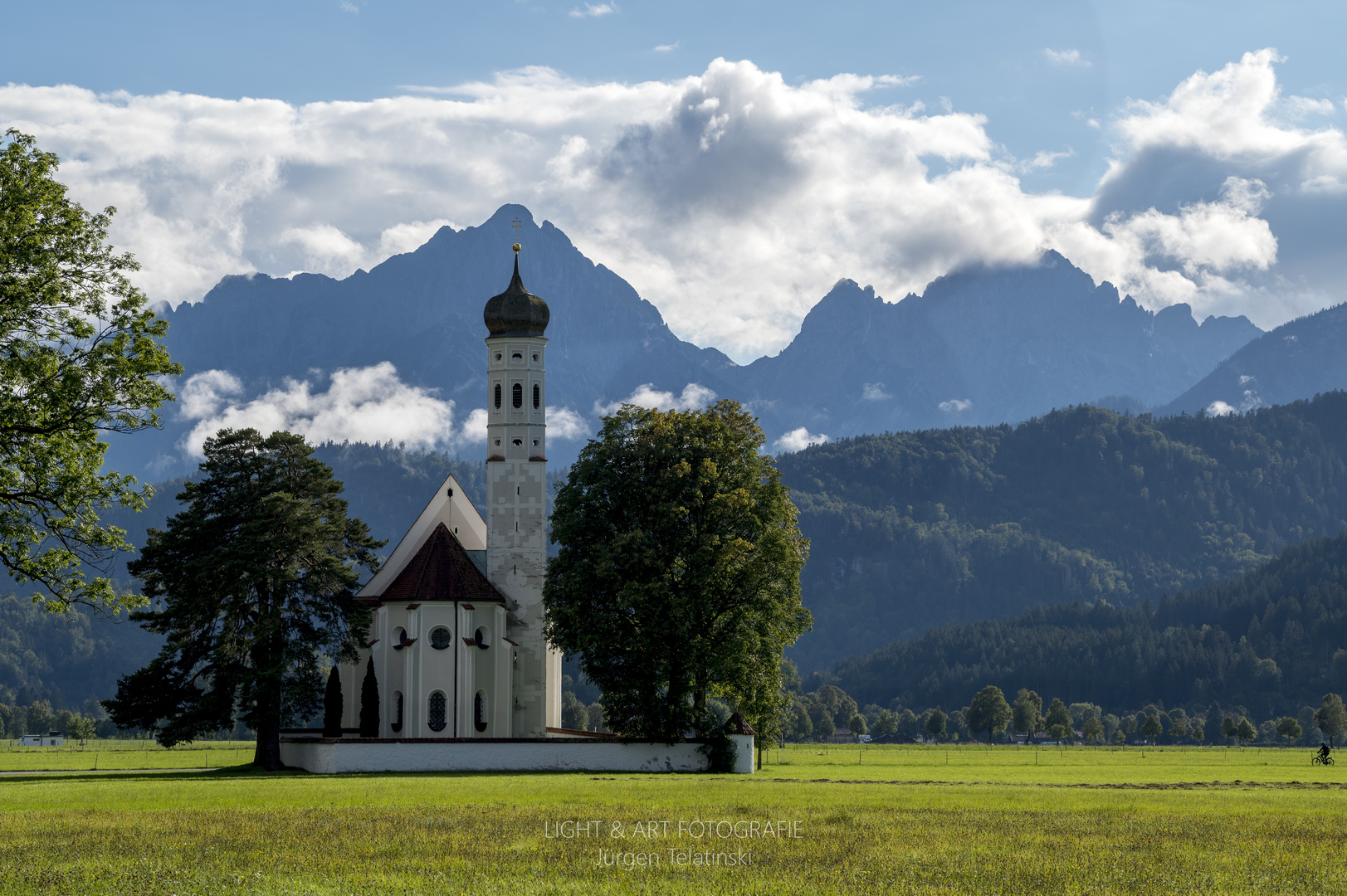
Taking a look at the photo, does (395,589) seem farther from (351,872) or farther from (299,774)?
(351,872)

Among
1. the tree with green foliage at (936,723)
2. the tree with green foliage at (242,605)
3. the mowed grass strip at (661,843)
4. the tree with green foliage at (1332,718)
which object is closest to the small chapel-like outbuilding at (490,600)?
the tree with green foliage at (242,605)

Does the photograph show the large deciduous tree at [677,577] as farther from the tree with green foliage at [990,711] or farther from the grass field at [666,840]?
the tree with green foliage at [990,711]

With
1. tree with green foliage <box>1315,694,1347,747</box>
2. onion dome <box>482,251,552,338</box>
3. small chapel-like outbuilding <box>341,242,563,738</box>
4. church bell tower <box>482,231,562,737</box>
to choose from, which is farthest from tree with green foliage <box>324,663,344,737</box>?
tree with green foliage <box>1315,694,1347,747</box>

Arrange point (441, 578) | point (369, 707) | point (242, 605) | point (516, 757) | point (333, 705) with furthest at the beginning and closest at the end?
point (333, 705)
point (441, 578)
point (369, 707)
point (242, 605)
point (516, 757)

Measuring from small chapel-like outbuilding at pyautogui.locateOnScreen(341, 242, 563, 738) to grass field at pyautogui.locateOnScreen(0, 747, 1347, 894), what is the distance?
1005 inches

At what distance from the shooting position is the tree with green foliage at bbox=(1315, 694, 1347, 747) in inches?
5310

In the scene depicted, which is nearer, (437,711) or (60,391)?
(60,391)

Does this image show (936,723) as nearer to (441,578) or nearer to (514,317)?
(514,317)

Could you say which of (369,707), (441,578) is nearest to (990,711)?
(441,578)

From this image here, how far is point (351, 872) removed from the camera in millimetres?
20234

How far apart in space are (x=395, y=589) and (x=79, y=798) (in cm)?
3223

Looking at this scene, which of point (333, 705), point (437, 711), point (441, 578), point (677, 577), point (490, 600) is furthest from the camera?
point (333, 705)

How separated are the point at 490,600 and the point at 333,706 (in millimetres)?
10077

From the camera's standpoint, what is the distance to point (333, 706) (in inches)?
2736
